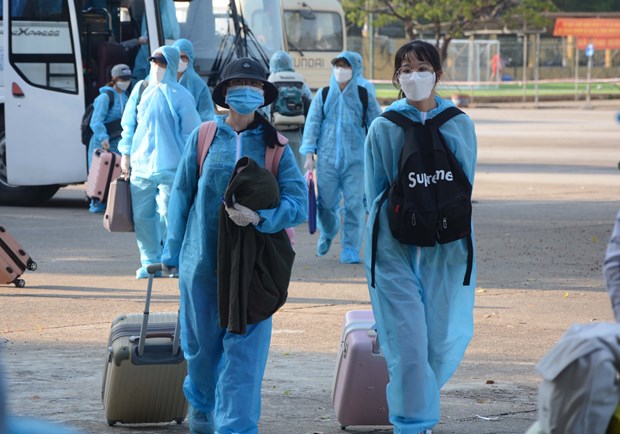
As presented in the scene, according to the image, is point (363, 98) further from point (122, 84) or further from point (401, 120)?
point (401, 120)

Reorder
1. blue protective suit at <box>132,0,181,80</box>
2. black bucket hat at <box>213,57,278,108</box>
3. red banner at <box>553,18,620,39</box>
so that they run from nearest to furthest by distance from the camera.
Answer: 1. black bucket hat at <box>213,57,278,108</box>
2. blue protective suit at <box>132,0,181,80</box>
3. red banner at <box>553,18,620,39</box>

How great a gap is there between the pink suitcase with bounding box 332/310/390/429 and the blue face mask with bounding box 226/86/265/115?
1.14 meters

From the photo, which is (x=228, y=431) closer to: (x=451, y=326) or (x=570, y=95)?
(x=451, y=326)

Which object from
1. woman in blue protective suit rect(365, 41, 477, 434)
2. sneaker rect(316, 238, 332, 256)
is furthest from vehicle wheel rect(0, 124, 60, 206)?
woman in blue protective suit rect(365, 41, 477, 434)

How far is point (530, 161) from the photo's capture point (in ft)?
73.8

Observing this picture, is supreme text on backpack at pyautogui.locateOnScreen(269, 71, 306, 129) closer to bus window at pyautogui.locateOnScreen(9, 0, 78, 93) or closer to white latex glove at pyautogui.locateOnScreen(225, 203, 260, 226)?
bus window at pyautogui.locateOnScreen(9, 0, 78, 93)

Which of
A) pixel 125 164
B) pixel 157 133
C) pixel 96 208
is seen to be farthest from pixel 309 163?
pixel 96 208

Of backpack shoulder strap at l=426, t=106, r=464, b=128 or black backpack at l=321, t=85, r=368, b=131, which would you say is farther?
black backpack at l=321, t=85, r=368, b=131

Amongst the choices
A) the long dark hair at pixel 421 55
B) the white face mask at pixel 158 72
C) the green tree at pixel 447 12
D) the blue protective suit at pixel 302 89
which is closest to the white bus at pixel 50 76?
the blue protective suit at pixel 302 89

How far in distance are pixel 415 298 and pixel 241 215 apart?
797 mm

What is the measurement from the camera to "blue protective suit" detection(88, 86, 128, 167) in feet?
47.3

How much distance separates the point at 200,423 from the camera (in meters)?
5.53

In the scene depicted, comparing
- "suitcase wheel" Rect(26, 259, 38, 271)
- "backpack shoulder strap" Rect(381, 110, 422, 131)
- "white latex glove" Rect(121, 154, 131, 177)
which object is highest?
"backpack shoulder strap" Rect(381, 110, 422, 131)

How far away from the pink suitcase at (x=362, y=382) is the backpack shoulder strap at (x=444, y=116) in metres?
0.99
